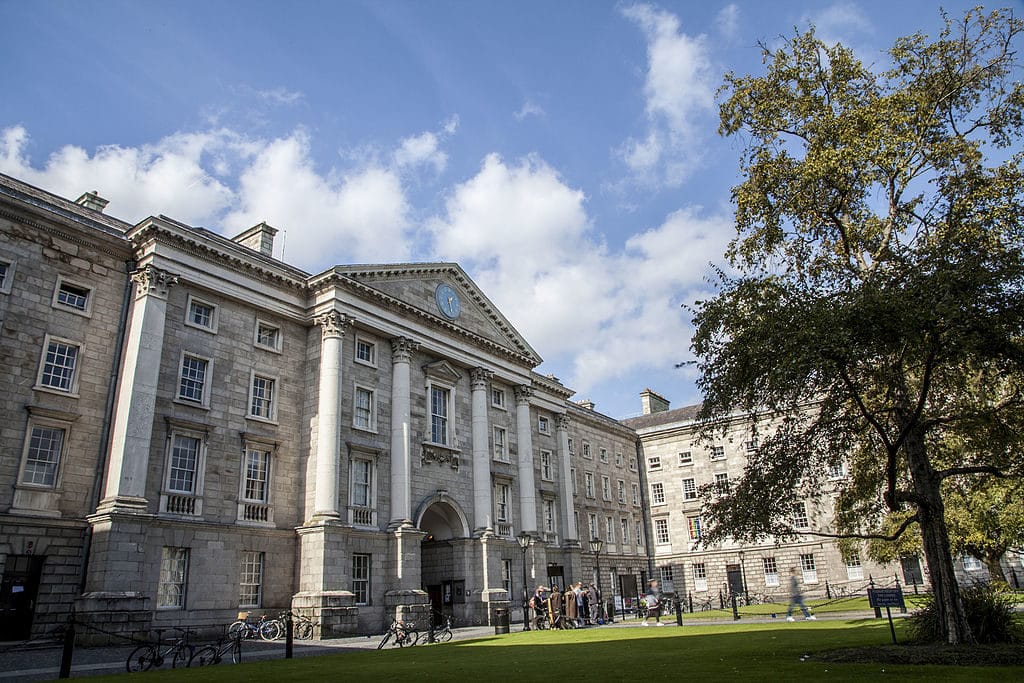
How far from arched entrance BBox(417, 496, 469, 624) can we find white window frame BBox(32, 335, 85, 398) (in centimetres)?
1492

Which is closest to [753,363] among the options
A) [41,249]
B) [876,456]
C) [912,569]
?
[876,456]

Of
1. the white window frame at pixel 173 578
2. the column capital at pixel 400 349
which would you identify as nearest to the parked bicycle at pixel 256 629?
the white window frame at pixel 173 578

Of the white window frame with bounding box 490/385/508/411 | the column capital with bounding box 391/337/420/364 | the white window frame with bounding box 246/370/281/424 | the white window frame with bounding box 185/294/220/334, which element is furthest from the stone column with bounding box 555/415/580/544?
the white window frame with bounding box 185/294/220/334

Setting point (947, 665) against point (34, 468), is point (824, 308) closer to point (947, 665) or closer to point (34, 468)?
point (947, 665)

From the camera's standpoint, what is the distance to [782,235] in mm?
18562

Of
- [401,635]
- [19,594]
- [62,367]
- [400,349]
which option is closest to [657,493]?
[400,349]

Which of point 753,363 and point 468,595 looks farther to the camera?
point 468,595

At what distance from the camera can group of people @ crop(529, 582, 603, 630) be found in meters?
27.9

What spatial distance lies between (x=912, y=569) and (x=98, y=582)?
1819 inches

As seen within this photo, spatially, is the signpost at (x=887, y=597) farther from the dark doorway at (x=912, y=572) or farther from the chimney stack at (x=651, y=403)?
the chimney stack at (x=651, y=403)

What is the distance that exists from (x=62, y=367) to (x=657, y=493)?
144 ft

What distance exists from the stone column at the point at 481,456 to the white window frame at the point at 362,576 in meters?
6.54

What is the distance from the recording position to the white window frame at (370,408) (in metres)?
29.7

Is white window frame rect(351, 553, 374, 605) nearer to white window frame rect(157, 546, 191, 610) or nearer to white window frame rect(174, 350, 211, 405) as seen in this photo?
white window frame rect(157, 546, 191, 610)
